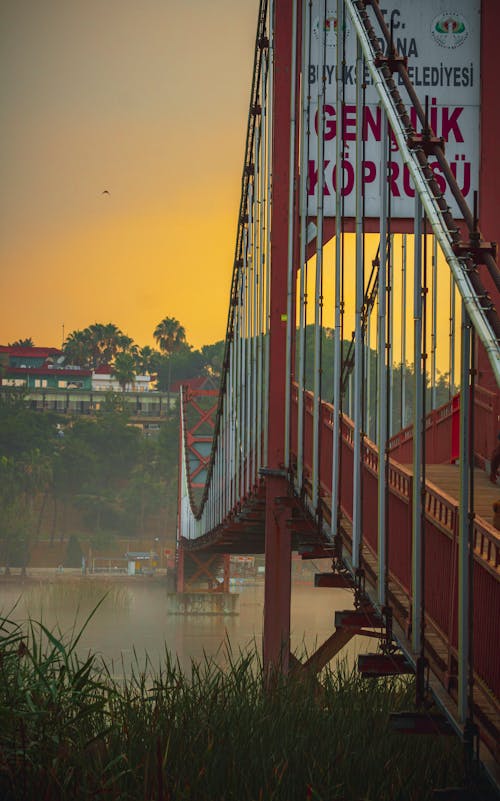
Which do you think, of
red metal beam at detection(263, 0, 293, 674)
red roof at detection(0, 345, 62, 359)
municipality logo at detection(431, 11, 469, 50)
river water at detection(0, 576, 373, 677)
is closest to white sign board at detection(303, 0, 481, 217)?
municipality logo at detection(431, 11, 469, 50)

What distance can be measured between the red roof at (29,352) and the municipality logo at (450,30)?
136 meters

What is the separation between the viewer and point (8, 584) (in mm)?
87812

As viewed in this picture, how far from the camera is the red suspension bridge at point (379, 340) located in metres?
6.77

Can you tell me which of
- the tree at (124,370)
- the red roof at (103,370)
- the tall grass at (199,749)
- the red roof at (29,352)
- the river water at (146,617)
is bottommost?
the river water at (146,617)

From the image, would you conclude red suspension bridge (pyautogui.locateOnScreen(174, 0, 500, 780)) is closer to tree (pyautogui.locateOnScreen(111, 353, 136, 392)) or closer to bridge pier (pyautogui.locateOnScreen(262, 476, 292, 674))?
bridge pier (pyautogui.locateOnScreen(262, 476, 292, 674))

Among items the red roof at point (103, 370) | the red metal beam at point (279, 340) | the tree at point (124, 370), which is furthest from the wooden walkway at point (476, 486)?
the red roof at point (103, 370)

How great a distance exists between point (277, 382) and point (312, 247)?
1690mm

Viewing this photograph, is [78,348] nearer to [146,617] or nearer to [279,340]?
[146,617]

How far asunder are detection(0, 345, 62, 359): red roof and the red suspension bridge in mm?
125444

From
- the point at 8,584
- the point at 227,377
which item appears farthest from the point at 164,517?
the point at 227,377

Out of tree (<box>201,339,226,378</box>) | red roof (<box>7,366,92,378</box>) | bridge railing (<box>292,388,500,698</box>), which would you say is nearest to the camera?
bridge railing (<box>292,388,500,698</box>)

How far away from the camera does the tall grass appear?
331 inches

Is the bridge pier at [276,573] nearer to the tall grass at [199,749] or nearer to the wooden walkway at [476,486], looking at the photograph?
the wooden walkway at [476,486]

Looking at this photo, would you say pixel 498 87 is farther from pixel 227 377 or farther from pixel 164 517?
pixel 164 517
